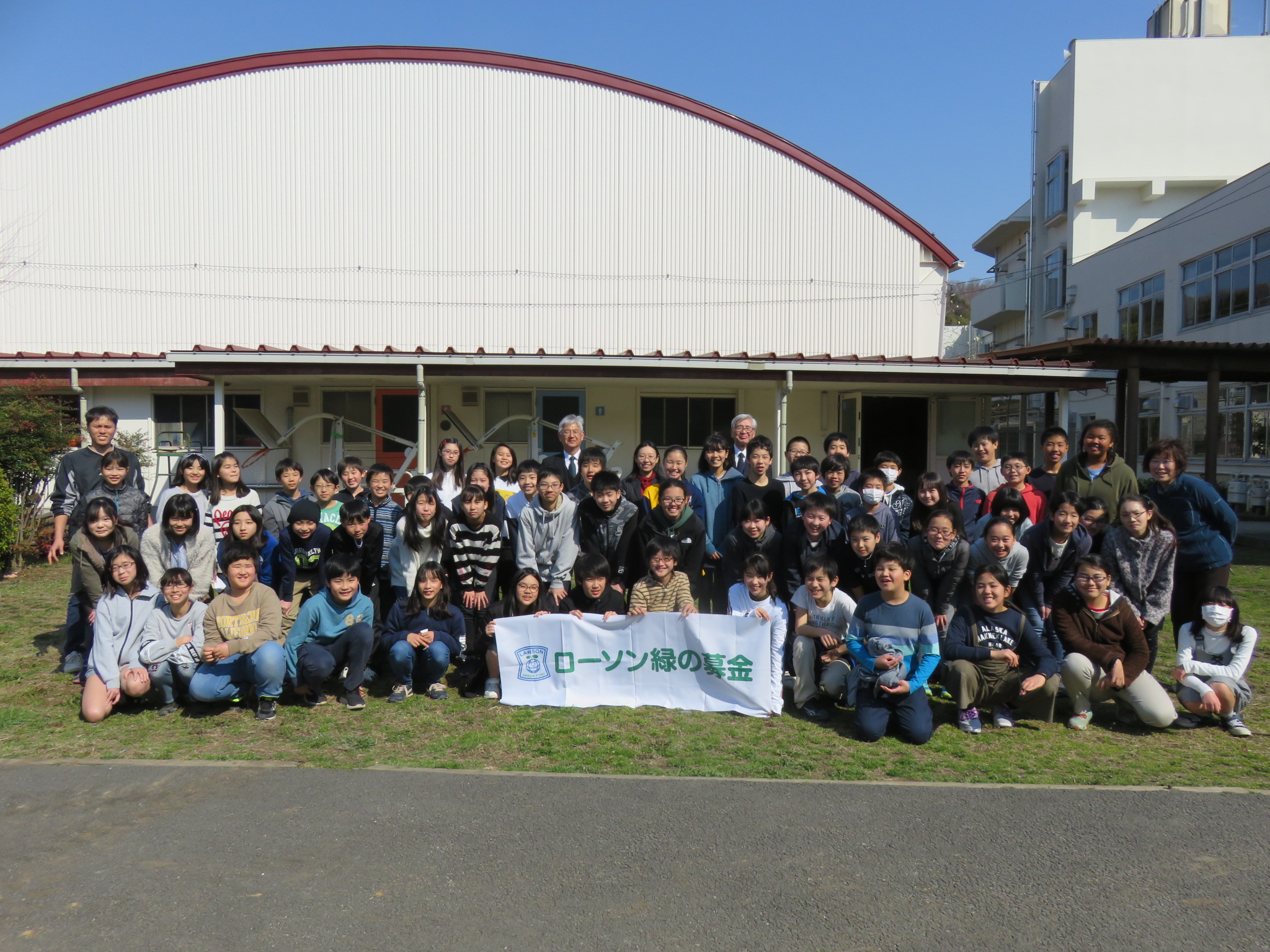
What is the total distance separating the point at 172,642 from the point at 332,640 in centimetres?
97

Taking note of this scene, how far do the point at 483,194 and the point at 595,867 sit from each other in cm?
1575

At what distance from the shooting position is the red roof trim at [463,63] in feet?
54.9

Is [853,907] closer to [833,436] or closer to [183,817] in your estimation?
[183,817]

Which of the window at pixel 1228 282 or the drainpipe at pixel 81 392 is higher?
the window at pixel 1228 282

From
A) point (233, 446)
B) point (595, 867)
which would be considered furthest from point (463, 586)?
point (233, 446)

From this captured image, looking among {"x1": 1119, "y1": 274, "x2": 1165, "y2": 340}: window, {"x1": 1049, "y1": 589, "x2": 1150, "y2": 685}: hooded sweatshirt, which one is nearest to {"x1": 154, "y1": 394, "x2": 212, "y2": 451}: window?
{"x1": 1049, "y1": 589, "x2": 1150, "y2": 685}: hooded sweatshirt

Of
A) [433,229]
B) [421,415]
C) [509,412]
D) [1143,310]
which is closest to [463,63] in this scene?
[433,229]

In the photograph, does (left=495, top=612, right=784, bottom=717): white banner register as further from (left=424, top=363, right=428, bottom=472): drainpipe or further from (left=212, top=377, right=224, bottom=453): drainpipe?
(left=212, top=377, right=224, bottom=453): drainpipe

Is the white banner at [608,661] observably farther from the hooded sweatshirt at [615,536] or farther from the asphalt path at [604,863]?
the asphalt path at [604,863]

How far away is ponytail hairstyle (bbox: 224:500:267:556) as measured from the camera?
19.9 feet

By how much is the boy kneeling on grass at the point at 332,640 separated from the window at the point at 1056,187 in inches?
1131

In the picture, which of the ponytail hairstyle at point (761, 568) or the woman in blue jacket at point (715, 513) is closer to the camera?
the ponytail hairstyle at point (761, 568)

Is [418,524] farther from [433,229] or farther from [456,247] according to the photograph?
[433,229]

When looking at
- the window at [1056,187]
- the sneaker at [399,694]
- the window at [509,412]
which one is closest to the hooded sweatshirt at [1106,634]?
the sneaker at [399,694]
